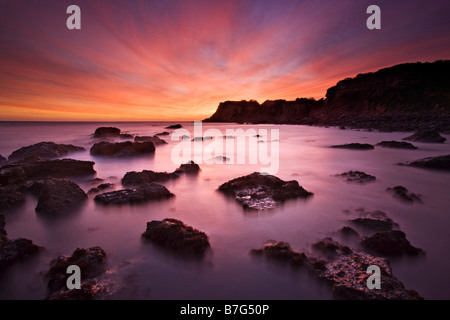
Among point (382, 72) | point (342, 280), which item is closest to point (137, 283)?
point (342, 280)

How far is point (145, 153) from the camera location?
43.2 ft

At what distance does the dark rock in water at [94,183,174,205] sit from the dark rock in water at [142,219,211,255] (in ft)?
5.10

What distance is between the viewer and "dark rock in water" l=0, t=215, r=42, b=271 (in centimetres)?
280

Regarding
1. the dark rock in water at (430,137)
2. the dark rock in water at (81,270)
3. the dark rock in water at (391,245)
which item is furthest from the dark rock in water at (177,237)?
the dark rock in water at (430,137)

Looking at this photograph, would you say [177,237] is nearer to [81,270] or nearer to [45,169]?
[81,270]

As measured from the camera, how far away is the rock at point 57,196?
4.42 metres

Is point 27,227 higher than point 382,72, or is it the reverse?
point 382,72

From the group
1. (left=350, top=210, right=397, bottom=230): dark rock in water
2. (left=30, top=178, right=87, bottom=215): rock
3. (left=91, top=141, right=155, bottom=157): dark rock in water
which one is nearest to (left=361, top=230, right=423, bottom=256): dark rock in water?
(left=350, top=210, right=397, bottom=230): dark rock in water

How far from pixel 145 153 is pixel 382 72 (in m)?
71.3

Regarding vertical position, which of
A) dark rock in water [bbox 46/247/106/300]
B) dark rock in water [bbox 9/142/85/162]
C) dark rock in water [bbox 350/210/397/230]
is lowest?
dark rock in water [bbox 46/247/106/300]

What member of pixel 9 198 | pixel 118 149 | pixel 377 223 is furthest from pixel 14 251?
pixel 118 149

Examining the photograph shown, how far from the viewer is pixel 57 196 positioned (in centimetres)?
464

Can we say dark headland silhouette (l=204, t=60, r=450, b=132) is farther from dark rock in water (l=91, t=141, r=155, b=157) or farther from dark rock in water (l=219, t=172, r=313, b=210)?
dark rock in water (l=219, t=172, r=313, b=210)

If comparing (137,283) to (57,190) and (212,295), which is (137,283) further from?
(57,190)
